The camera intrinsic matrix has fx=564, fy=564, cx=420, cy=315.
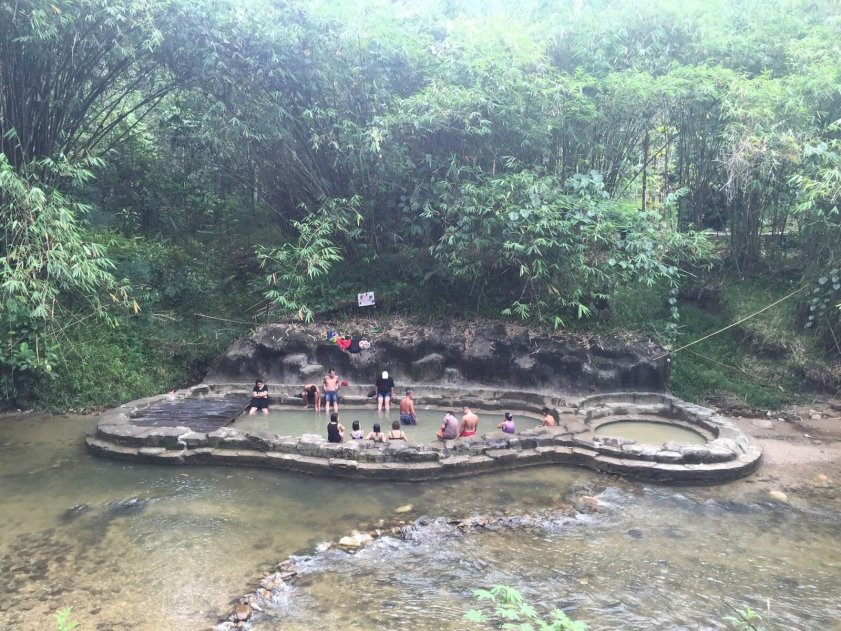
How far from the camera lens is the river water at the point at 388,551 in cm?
549

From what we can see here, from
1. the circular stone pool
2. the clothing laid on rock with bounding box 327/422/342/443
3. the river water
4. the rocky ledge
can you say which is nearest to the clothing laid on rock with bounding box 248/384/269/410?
the rocky ledge

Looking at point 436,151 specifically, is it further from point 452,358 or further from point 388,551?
point 388,551

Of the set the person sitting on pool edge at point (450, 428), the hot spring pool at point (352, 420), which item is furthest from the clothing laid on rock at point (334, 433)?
the person sitting on pool edge at point (450, 428)

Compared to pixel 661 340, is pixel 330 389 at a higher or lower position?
lower

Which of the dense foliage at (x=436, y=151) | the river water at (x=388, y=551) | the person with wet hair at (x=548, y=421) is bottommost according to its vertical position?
the river water at (x=388, y=551)

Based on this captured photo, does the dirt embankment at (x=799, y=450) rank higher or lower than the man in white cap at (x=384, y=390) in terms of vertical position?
lower

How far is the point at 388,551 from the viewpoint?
6.56 metres

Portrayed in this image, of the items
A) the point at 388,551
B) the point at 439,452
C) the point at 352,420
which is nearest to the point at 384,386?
the point at 352,420

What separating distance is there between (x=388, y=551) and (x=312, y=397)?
5602 mm

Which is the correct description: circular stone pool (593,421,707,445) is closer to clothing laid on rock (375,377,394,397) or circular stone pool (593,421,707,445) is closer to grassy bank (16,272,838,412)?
grassy bank (16,272,838,412)

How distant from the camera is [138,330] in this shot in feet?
43.3

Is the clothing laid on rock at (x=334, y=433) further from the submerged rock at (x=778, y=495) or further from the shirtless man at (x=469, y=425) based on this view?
the submerged rock at (x=778, y=495)

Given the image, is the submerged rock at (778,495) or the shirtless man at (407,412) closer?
the submerged rock at (778,495)

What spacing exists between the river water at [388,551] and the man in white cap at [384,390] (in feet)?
10.7
